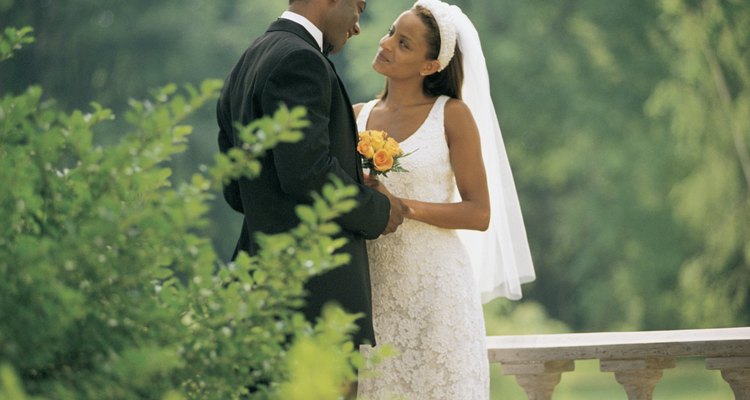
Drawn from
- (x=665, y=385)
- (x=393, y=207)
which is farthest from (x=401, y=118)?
(x=665, y=385)

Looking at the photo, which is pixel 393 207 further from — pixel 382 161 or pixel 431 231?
pixel 431 231

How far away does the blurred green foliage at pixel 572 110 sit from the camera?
64.5 ft

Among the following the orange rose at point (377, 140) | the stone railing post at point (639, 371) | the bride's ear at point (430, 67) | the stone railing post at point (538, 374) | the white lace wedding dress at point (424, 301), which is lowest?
the stone railing post at point (538, 374)

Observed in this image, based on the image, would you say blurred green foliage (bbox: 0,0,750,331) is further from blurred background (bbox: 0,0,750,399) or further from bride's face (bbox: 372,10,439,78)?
bride's face (bbox: 372,10,439,78)

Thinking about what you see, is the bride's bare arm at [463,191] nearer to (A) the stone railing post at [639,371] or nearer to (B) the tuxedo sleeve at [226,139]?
(B) the tuxedo sleeve at [226,139]

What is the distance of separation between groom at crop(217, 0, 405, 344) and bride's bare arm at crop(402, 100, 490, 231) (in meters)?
0.20

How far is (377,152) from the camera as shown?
3.36m

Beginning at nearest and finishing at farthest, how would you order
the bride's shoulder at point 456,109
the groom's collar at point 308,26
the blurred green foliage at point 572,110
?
A: the groom's collar at point 308,26 → the bride's shoulder at point 456,109 → the blurred green foliage at point 572,110

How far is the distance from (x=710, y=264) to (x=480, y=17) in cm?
651

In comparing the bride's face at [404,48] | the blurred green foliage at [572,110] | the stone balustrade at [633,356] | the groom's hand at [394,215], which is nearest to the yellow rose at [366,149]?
the groom's hand at [394,215]

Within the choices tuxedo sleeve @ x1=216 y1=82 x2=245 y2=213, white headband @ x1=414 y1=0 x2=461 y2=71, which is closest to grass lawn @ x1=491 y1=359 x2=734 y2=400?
white headband @ x1=414 y1=0 x2=461 y2=71

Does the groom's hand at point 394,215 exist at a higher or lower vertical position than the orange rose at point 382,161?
lower

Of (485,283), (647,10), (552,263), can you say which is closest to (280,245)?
(485,283)

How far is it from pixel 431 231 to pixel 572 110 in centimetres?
1849
